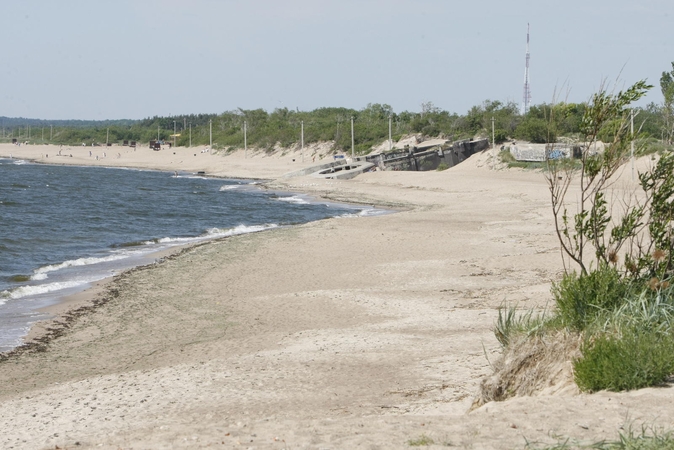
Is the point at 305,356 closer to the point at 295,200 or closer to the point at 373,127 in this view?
the point at 295,200

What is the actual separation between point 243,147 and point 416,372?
97.3 meters

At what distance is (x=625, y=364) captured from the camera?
25.1 feet

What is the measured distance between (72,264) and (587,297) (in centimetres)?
1813

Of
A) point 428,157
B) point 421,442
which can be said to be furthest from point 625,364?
point 428,157

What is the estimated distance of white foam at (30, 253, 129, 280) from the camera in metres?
21.7

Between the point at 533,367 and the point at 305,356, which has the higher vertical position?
the point at 533,367

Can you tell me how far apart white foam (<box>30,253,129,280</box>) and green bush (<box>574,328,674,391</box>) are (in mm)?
16809

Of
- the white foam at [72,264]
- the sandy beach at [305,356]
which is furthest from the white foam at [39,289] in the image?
the white foam at [72,264]

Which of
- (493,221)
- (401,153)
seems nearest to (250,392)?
(493,221)

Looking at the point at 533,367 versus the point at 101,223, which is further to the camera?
the point at 101,223

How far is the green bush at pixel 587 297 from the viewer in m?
8.72

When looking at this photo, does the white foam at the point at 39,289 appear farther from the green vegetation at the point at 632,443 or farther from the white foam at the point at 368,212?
the white foam at the point at 368,212

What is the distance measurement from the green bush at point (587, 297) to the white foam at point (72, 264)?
16016 mm

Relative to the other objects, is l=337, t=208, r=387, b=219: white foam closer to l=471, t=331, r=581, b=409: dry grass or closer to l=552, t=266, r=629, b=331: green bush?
l=552, t=266, r=629, b=331: green bush
